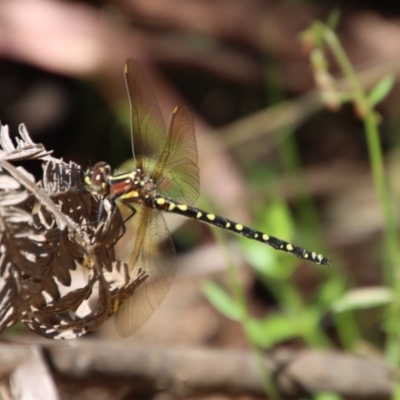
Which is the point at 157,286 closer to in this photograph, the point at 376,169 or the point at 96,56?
the point at 376,169

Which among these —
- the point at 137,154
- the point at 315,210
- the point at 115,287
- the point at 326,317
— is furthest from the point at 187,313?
the point at 115,287

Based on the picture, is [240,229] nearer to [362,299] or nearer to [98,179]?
[362,299]

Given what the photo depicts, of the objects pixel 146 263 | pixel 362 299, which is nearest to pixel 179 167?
pixel 146 263

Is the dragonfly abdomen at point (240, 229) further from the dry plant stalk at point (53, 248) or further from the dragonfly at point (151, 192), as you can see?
the dry plant stalk at point (53, 248)

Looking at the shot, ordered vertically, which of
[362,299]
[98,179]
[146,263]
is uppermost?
[362,299]

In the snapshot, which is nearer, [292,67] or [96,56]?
[96,56]

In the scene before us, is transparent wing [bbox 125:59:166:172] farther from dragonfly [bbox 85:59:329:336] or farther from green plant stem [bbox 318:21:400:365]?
green plant stem [bbox 318:21:400:365]
